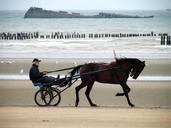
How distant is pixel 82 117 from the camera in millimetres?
6609

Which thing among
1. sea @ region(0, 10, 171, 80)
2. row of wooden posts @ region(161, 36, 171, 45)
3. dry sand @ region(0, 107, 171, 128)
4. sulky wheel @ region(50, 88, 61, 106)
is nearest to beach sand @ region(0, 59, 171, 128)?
dry sand @ region(0, 107, 171, 128)

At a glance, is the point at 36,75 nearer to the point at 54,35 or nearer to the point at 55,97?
the point at 55,97

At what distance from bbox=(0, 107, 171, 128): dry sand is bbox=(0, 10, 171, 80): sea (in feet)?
7.21

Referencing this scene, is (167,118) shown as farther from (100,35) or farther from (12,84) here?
(100,35)

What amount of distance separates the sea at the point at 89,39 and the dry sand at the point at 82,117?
220cm

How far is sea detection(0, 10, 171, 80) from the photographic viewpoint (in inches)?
384

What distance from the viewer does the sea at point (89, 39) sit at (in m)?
9.77

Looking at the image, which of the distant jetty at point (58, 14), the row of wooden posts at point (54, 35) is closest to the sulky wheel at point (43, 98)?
the distant jetty at point (58, 14)

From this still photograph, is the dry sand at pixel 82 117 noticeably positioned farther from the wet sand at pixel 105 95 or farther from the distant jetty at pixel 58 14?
the distant jetty at pixel 58 14

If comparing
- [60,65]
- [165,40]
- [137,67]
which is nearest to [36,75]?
[137,67]

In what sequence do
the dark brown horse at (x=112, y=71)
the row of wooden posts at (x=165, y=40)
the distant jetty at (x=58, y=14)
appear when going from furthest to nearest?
the row of wooden posts at (x=165, y=40) → the distant jetty at (x=58, y=14) → the dark brown horse at (x=112, y=71)

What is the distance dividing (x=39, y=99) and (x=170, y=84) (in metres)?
2.56

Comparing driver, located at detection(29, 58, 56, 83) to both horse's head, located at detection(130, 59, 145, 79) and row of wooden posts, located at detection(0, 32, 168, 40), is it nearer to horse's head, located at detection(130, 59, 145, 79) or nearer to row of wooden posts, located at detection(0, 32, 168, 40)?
horse's head, located at detection(130, 59, 145, 79)

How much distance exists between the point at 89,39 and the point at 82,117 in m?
3.81
